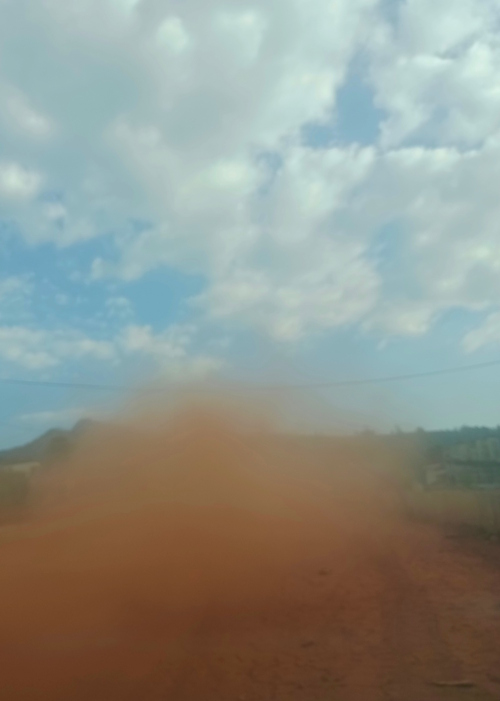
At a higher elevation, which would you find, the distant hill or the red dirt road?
the distant hill

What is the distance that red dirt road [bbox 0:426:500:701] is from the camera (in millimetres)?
9266

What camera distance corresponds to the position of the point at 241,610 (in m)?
13.2

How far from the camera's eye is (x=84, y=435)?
3794 cm

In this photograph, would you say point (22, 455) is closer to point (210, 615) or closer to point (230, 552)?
point (230, 552)

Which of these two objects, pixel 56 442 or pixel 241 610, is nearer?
pixel 241 610

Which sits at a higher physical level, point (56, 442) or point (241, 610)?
point (56, 442)

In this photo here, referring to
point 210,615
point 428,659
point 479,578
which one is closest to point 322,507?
point 479,578

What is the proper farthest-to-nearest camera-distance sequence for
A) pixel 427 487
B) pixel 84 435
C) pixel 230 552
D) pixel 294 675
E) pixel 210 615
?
1. pixel 84 435
2. pixel 427 487
3. pixel 230 552
4. pixel 210 615
5. pixel 294 675

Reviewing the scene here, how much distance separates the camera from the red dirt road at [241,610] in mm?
9266

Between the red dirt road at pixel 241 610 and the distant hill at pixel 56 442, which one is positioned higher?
the distant hill at pixel 56 442

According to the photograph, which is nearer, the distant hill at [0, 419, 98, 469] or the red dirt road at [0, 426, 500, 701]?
the red dirt road at [0, 426, 500, 701]

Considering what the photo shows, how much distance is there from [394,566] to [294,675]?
27.6ft

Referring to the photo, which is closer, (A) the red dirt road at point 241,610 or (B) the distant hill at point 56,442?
(A) the red dirt road at point 241,610

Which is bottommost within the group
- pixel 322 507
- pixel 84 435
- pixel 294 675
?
pixel 294 675
